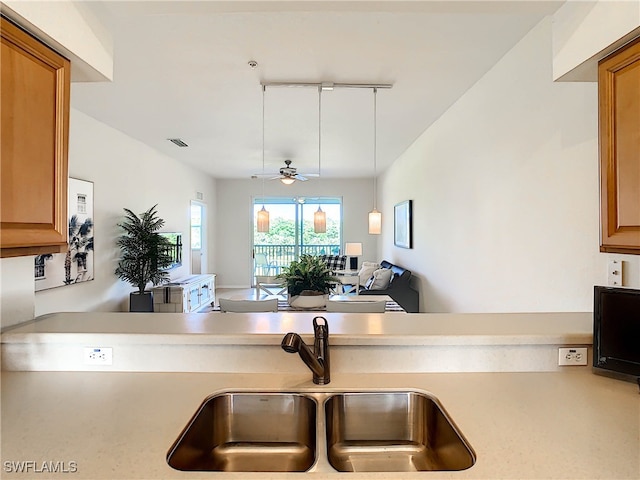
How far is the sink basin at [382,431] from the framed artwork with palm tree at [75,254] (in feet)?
11.1

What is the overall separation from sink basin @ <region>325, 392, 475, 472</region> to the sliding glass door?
24.9 ft

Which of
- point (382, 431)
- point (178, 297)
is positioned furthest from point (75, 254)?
point (382, 431)

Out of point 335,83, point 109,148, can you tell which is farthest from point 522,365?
point 109,148

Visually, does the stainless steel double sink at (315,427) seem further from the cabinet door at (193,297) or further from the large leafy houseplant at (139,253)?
the cabinet door at (193,297)

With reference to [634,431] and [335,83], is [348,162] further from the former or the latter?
[634,431]

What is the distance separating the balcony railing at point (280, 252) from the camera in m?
8.95

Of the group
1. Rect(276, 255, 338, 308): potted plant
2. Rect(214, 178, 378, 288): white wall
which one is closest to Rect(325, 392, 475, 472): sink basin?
Rect(276, 255, 338, 308): potted plant

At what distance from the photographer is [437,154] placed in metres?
4.18

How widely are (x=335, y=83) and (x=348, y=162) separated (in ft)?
11.8

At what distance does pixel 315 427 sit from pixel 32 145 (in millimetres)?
1344

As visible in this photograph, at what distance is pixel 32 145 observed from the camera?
3.90ft

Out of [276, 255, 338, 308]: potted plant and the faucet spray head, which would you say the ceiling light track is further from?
the faucet spray head

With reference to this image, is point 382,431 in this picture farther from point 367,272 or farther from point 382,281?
point 367,272

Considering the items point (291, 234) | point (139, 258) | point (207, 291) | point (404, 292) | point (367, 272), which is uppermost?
point (291, 234)
